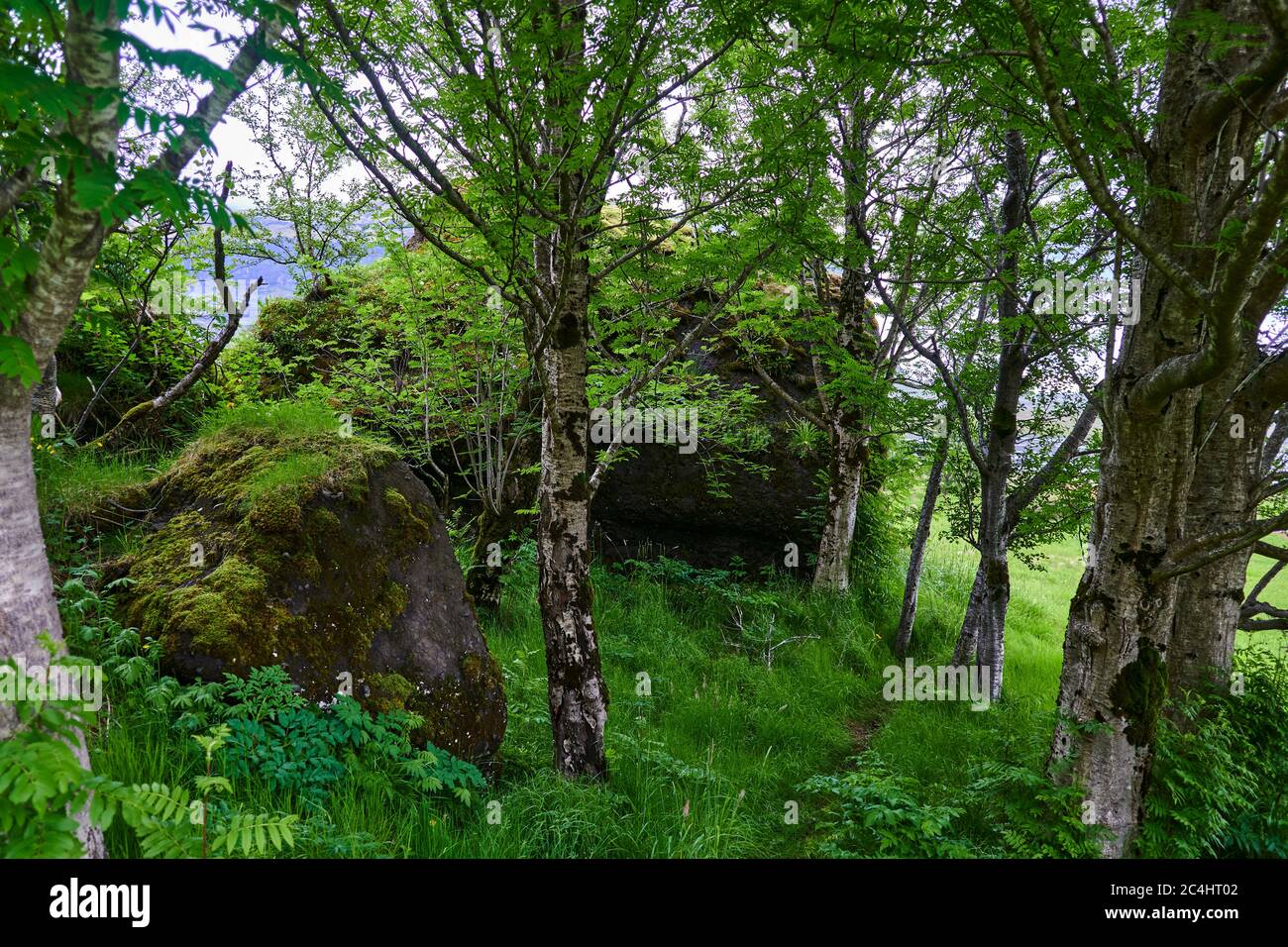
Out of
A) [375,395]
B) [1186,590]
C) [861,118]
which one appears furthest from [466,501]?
[1186,590]

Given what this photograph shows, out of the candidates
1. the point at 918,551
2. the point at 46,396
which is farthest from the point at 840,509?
the point at 46,396

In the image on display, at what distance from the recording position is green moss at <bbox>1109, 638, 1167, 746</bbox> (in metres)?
3.54

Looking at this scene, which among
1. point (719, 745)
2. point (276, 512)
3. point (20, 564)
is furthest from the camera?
point (719, 745)

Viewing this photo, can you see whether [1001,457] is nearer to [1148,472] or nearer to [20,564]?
[1148,472]

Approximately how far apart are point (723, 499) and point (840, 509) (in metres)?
1.80

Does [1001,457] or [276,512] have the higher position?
[1001,457]

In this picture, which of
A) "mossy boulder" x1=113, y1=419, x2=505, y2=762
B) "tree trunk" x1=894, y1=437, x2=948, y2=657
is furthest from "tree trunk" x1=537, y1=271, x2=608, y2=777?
"tree trunk" x1=894, y1=437, x2=948, y2=657

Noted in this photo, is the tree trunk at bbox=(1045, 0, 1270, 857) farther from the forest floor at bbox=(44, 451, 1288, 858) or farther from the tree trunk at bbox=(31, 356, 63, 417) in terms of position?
the tree trunk at bbox=(31, 356, 63, 417)

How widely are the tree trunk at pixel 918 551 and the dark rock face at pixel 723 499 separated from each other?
6.28 ft

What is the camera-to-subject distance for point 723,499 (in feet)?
32.2

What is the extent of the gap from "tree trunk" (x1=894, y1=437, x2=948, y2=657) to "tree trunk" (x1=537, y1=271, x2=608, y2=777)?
4789 millimetres

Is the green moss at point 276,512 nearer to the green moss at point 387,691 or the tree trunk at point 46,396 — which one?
the green moss at point 387,691

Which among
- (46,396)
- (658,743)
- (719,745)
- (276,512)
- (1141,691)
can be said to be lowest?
(719,745)

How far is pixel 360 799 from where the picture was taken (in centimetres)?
323
